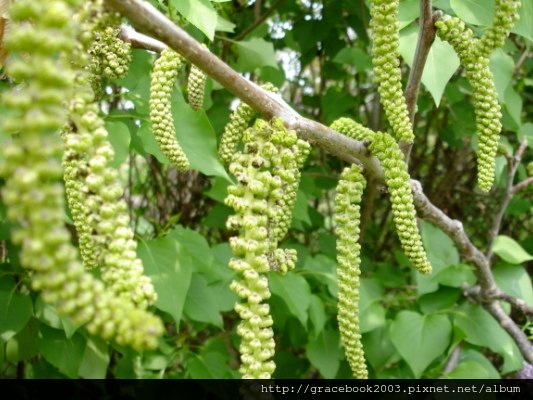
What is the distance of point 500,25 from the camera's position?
0.81 meters

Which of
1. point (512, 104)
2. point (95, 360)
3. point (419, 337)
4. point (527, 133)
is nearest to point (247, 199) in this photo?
point (419, 337)

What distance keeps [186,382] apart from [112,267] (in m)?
1.39

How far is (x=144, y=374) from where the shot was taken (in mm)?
1922

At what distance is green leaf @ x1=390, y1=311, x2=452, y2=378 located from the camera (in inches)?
63.5

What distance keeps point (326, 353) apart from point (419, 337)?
287mm

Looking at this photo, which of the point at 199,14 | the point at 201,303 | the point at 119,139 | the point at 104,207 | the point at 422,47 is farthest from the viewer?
the point at 201,303

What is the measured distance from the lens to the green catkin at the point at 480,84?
861 millimetres

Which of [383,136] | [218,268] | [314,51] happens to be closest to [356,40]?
[314,51]

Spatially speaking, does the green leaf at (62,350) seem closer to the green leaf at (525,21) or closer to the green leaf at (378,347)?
the green leaf at (378,347)

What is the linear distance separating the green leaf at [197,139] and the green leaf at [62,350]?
0.62 metres

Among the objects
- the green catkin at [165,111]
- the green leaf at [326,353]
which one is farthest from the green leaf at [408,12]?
the green leaf at [326,353]

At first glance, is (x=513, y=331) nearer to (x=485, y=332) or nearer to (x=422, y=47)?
(x=485, y=332)

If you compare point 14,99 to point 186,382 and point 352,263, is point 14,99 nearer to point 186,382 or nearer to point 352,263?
point 352,263

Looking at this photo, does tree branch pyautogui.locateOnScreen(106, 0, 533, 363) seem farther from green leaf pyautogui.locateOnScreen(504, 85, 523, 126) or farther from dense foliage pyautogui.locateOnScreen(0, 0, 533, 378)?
green leaf pyautogui.locateOnScreen(504, 85, 523, 126)
